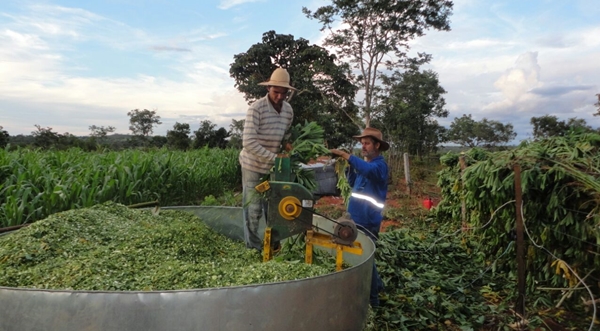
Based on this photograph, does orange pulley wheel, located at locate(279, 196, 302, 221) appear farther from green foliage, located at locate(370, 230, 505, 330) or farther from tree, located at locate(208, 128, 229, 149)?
tree, located at locate(208, 128, 229, 149)

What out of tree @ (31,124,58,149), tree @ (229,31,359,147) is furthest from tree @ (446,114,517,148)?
tree @ (31,124,58,149)

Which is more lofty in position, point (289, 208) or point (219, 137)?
point (219, 137)

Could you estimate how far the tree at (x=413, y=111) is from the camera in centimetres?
2345

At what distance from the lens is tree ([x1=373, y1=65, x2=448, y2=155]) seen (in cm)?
2345

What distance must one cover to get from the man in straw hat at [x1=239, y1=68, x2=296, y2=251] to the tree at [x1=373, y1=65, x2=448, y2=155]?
1925cm

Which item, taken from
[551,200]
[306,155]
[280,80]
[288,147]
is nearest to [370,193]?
[306,155]

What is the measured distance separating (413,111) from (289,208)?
22658 millimetres

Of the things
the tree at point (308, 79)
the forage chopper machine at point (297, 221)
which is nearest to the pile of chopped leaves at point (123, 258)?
the forage chopper machine at point (297, 221)

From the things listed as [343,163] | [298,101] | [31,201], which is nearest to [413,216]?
[343,163]

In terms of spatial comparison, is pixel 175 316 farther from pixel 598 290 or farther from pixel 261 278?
pixel 598 290

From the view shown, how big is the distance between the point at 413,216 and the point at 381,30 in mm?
14761

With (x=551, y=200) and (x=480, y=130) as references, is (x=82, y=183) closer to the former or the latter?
(x=551, y=200)

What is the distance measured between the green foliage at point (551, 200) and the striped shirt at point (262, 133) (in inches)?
71.9

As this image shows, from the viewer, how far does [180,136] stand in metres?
30.4
